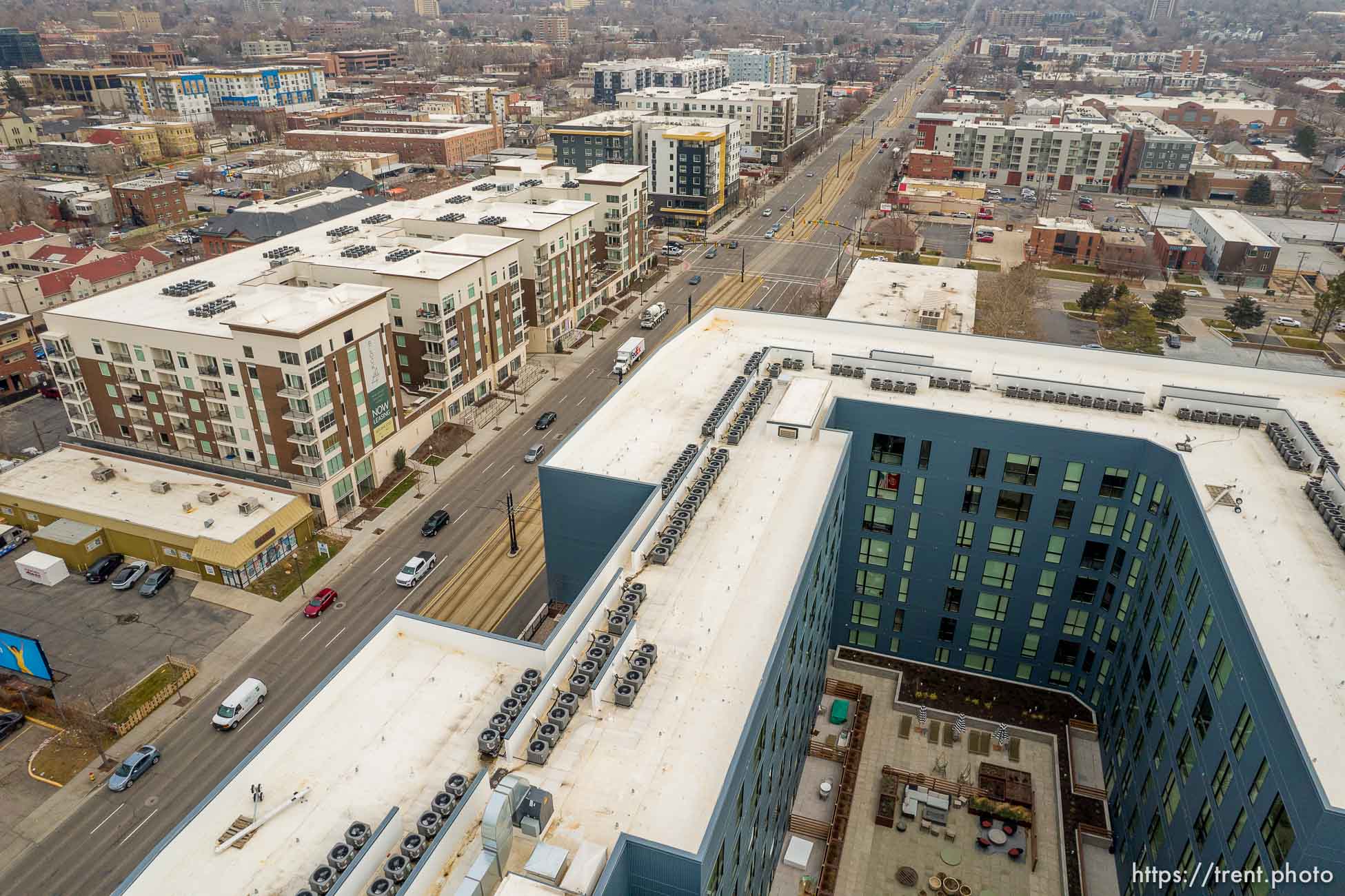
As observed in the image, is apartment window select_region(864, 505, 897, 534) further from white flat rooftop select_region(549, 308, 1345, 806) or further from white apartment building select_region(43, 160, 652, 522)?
white apartment building select_region(43, 160, 652, 522)

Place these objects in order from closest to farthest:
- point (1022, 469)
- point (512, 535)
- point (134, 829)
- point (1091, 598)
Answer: point (134, 829) < point (1022, 469) < point (1091, 598) < point (512, 535)

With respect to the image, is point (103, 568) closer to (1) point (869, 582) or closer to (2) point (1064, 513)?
(1) point (869, 582)

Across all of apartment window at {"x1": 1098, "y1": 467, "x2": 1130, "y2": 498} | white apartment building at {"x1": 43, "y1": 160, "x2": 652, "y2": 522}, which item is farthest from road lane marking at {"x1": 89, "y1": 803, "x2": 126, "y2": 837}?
apartment window at {"x1": 1098, "y1": 467, "x2": 1130, "y2": 498}

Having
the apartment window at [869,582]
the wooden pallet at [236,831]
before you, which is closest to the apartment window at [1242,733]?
the apartment window at [869,582]

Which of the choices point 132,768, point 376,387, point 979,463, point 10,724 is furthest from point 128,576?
point 979,463

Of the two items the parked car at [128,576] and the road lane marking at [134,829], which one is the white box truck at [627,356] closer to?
the parked car at [128,576]

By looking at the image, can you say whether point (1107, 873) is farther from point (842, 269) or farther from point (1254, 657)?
point (842, 269)
